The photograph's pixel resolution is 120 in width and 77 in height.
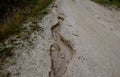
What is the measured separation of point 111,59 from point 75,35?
4.08 ft

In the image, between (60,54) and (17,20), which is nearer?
(60,54)

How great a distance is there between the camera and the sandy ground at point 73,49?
193 inches

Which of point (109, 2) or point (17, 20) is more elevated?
point (109, 2)

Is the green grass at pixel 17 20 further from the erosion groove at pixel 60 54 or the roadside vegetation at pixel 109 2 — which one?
the roadside vegetation at pixel 109 2

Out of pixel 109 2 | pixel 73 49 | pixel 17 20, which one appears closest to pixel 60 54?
pixel 73 49

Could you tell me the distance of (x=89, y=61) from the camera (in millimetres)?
5246

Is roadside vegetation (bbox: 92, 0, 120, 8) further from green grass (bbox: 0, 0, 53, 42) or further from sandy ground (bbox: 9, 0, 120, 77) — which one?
green grass (bbox: 0, 0, 53, 42)

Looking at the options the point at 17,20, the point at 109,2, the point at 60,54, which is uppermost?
the point at 109,2

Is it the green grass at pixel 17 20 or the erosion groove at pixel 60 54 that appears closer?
the erosion groove at pixel 60 54

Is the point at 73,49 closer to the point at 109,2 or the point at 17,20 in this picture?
the point at 17,20

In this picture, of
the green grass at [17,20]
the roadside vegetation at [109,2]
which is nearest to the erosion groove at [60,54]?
the green grass at [17,20]

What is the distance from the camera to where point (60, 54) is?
5.46 meters

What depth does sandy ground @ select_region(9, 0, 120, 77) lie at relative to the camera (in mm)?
4895

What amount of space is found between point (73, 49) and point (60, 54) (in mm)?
369
